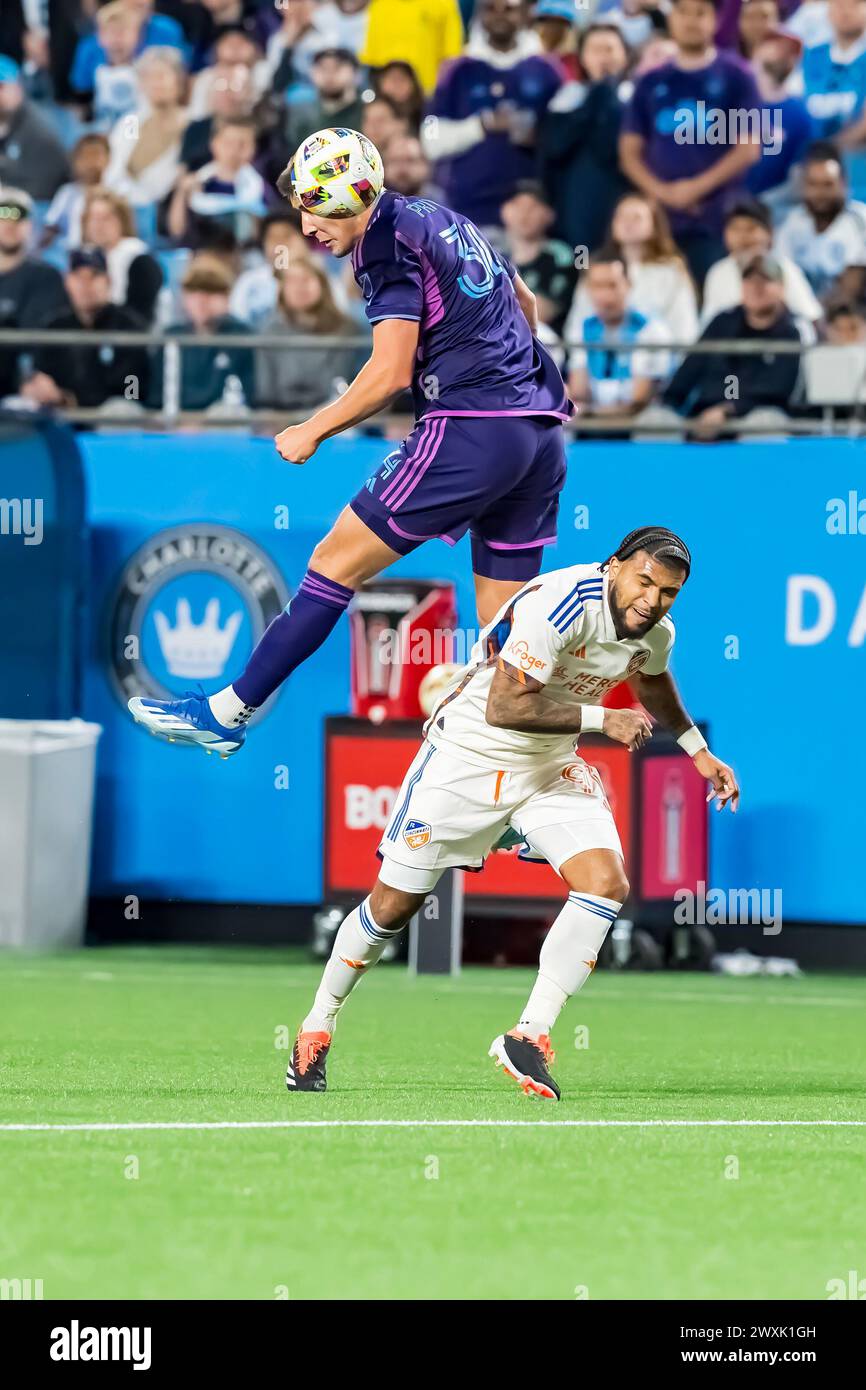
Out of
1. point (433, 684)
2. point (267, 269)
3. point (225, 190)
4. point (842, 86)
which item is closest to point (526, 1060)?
point (433, 684)

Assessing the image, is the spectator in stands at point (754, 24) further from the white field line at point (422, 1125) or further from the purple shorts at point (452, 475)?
the white field line at point (422, 1125)

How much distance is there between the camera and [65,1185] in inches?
238

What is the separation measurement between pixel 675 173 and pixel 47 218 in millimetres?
4665

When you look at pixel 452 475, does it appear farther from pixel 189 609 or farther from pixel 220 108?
pixel 220 108

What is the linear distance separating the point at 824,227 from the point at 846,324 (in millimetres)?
992

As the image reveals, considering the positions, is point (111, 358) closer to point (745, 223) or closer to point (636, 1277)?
point (745, 223)

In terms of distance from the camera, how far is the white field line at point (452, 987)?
42.3 feet

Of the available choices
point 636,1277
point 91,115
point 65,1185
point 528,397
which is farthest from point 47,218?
point 636,1277

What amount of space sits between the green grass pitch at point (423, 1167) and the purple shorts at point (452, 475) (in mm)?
1904

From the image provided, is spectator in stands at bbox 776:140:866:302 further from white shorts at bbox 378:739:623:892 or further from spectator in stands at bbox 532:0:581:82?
white shorts at bbox 378:739:623:892

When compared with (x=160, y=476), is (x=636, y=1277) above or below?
below

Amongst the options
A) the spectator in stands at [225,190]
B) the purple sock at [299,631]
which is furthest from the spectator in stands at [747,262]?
the purple sock at [299,631]

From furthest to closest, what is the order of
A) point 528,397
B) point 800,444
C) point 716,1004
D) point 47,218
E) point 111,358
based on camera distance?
1. point 47,218
2. point 111,358
3. point 800,444
4. point 716,1004
5. point 528,397

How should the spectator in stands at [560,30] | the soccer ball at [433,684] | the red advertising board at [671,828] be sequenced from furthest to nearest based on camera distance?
the spectator in stands at [560,30]
the red advertising board at [671,828]
the soccer ball at [433,684]
